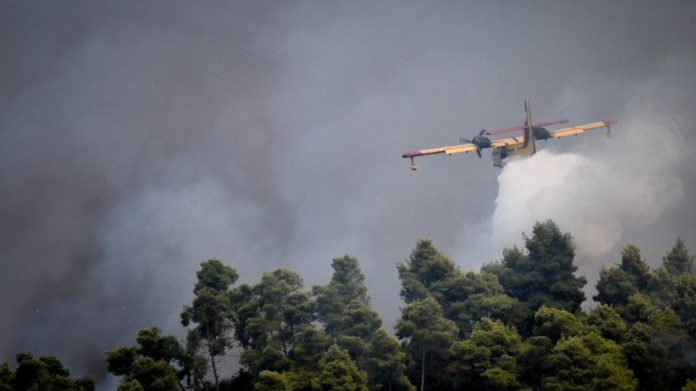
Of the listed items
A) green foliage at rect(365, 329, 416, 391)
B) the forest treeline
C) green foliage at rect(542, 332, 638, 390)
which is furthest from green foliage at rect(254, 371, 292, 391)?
green foliage at rect(542, 332, 638, 390)

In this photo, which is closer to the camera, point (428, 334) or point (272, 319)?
point (428, 334)

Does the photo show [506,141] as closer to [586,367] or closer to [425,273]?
[425,273]

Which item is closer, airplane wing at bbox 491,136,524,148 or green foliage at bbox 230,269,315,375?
green foliage at bbox 230,269,315,375

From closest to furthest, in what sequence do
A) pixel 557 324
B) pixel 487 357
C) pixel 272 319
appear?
pixel 557 324, pixel 487 357, pixel 272 319

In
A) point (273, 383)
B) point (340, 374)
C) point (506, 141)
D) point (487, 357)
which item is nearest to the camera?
point (340, 374)

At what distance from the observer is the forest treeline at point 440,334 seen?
81.2 meters

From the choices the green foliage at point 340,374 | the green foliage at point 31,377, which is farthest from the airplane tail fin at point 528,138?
the green foliage at point 31,377

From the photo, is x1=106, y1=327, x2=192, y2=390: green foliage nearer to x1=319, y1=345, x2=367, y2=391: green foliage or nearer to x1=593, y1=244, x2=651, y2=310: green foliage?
x1=319, y1=345, x2=367, y2=391: green foliage

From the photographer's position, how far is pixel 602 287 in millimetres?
96625

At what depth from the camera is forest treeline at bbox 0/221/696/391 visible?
81188 millimetres

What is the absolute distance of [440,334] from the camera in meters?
A: 86.5

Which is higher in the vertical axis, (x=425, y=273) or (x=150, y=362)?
(x=425, y=273)

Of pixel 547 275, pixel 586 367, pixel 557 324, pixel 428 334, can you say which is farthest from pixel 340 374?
pixel 547 275

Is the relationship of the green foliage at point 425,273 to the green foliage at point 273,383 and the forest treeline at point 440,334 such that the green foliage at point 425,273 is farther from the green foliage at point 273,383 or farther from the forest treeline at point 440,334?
the green foliage at point 273,383
